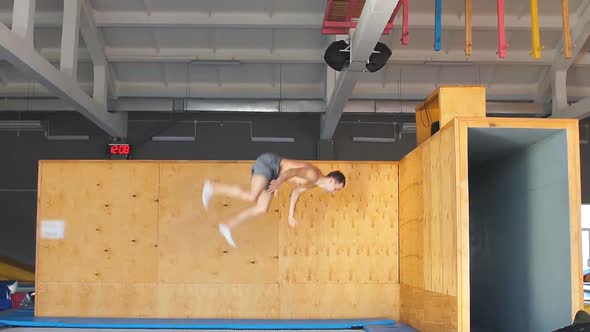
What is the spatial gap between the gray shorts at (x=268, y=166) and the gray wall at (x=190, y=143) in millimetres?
4781

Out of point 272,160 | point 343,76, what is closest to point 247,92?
point 343,76

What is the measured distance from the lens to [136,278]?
23.5 feet

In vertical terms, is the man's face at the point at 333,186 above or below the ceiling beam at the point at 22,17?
below

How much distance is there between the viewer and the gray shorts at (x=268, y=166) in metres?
7.04

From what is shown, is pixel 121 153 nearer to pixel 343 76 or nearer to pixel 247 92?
pixel 247 92

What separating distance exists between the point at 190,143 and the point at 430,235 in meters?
7.28

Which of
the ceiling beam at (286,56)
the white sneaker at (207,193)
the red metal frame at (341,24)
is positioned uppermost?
the ceiling beam at (286,56)

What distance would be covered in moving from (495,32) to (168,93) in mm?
5636

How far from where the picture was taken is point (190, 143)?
1195cm

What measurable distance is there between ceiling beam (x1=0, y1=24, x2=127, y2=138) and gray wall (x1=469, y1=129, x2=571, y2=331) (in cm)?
516

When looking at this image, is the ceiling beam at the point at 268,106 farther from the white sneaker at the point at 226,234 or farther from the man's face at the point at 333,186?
the white sneaker at the point at 226,234

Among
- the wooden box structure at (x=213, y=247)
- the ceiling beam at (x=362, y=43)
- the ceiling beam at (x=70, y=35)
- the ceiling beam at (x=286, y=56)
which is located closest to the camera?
the ceiling beam at (x=362, y=43)

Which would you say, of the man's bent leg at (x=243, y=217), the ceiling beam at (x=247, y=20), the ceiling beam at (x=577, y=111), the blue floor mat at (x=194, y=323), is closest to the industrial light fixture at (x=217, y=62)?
the ceiling beam at (x=247, y=20)

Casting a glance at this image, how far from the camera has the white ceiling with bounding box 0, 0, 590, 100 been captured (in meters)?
8.93
